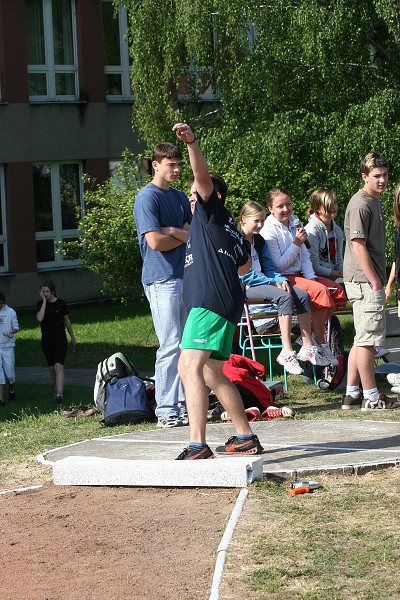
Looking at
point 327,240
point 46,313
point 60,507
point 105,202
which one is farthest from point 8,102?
point 60,507

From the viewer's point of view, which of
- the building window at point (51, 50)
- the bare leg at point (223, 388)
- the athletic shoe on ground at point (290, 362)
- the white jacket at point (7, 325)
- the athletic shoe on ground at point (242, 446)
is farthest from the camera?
the building window at point (51, 50)

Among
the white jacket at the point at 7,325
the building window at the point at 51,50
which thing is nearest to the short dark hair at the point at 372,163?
the white jacket at the point at 7,325

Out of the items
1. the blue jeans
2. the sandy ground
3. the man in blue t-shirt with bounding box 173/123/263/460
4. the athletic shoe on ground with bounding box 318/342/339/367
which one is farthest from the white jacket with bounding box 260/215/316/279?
the sandy ground

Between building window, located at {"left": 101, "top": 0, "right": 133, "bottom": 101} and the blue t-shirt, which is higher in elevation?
building window, located at {"left": 101, "top": 0, "right": 133, "bottom": 101}

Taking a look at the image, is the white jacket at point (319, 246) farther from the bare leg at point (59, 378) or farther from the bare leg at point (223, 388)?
the bare leg at point (223, 388)

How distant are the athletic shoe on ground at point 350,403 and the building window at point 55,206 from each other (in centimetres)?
1897

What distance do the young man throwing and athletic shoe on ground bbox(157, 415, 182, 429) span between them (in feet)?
5.34

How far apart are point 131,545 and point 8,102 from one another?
2290 cm

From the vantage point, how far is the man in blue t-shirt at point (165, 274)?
918 centimetres

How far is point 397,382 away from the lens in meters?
10.9

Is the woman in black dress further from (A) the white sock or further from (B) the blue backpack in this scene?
(A) the white sock

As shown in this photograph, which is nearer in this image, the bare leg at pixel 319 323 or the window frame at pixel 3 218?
the bare leg at pixel 319 323

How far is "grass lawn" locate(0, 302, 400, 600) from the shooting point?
502 cm

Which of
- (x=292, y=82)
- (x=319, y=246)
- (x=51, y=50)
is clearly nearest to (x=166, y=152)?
(x=319, y=246)
